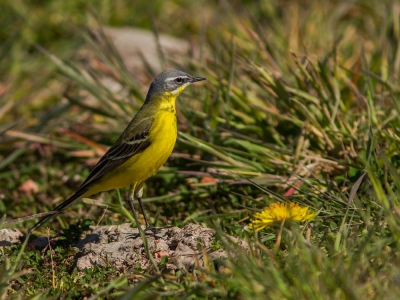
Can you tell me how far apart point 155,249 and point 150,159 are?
2.78ft

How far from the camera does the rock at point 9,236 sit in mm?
4965

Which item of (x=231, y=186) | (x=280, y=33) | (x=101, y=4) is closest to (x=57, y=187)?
(x=231, y=186)

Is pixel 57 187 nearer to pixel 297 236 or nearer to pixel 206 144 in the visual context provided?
pixel 206 144

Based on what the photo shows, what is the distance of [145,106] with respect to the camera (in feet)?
18.2

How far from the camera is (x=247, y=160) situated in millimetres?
5766

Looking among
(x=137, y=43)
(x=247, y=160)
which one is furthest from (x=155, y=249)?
(x=137, y=43)

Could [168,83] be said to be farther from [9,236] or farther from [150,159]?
[9,236]

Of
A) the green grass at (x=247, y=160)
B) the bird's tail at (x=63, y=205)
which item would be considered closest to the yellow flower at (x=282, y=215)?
the green grass at (x=247, y=160)

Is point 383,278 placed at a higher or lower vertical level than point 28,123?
higher

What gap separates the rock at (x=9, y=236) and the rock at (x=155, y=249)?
1.82ft

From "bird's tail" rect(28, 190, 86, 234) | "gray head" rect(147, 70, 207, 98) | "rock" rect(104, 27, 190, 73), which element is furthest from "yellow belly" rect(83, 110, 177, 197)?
"rock" rect(104, 27, 190, 73)

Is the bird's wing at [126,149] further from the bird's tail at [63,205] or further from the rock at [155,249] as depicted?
the rock at [155,249]

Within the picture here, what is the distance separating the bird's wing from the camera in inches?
204

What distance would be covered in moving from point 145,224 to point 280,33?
415cm
